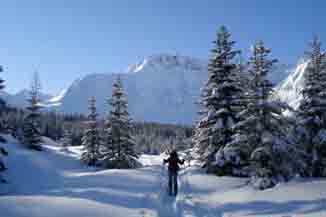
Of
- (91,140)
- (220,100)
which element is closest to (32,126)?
(91,140)

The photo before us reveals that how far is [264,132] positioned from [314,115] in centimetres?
431

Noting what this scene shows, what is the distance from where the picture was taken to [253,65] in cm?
1573

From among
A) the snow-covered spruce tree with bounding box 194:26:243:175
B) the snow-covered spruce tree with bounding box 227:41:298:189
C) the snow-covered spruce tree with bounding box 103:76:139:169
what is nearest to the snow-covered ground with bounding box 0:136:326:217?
the snow-covered spruce tree with bounding box 227:41:298:189

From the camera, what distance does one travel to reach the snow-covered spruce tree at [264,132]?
14.6 meters

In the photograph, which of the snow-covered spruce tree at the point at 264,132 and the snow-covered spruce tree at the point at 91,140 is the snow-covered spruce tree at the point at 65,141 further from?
the snow-covered spruce tree at the point at 264,132

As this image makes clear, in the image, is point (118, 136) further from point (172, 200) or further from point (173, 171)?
point (172, 200)

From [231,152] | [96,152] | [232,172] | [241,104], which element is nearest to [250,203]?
[231,152]

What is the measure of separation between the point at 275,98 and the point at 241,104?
395 cm

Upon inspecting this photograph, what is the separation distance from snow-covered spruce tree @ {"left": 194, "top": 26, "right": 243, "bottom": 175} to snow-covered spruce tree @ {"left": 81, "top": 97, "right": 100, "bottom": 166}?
2001 cm

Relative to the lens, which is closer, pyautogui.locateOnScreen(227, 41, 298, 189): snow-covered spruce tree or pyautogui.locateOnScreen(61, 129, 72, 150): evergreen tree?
pyautogui.locateOnScreen(227, 41, 298, 189): snow-covered spruce tree

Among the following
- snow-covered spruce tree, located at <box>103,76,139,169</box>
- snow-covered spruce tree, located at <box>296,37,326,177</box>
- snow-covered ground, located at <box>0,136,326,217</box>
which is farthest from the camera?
snow-covered spruce tree, located at <box>103,76,139,169</box>

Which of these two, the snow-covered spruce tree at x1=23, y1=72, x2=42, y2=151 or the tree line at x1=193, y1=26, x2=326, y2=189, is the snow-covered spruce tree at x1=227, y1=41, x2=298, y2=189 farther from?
the snow-covered spruce tree at x1=23, y1=72, x2=42, y2=151

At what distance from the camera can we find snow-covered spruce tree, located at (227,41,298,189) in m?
14.6

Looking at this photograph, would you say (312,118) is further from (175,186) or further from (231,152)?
(175,186)
